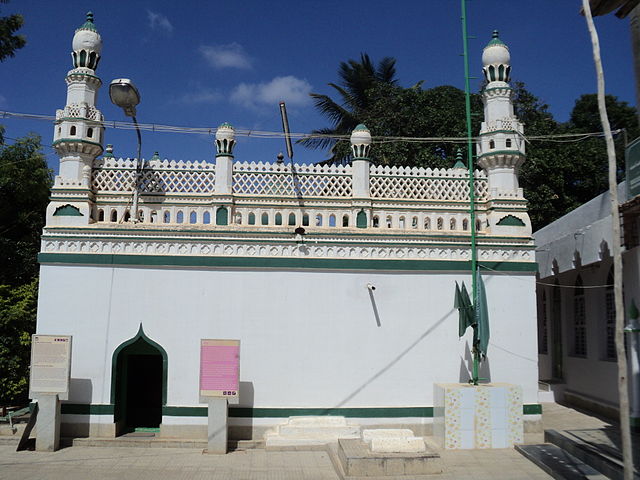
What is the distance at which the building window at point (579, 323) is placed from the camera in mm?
12797

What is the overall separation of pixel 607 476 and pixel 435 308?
349 cm

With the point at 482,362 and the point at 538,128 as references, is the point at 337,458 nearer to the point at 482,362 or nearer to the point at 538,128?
the point at 482,362

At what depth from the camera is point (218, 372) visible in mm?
8453

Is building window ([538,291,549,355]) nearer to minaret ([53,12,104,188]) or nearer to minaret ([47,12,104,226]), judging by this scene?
minaret ([47,12,104,226])

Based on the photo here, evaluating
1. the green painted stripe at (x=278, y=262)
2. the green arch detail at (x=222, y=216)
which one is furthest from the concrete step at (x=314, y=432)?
the green arch detail at (x=222, y=216)

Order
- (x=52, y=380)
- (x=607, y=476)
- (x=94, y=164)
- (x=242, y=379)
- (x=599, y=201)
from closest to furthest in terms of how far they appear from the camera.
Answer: (x=607, y=476) → (x=52, y=380) → (x=242, y=379) → (x=94, y=164) → (x=599, y=201)

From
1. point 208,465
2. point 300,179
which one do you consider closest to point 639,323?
point 300,179

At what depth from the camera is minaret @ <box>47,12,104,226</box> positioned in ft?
30.3

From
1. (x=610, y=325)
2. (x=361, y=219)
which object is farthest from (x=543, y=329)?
(x=361, y=219)

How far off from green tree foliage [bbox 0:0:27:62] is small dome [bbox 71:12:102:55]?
4.05m

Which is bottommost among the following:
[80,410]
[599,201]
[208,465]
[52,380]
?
[208,465]

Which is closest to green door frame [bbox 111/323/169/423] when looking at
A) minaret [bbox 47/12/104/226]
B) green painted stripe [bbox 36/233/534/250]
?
green painted stripe [bbox 36/233/534/250]

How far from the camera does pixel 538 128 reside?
21.1m

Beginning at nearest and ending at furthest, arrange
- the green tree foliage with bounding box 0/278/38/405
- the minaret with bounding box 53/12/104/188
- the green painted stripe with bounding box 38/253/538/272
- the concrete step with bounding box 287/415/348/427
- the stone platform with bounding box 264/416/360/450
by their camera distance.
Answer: the stone platform with bounding box 264/416/360/450
the concrete step with bounding box 287/415/348/427
the green painted stripe with bounding box 38/253/538/272
the minaret with bounding box 53/12/104/188
the green tree foliage with bounding box 0/278/38/405
